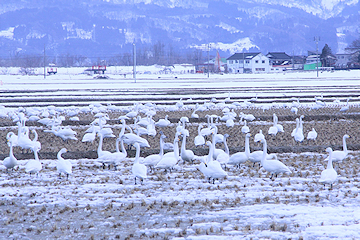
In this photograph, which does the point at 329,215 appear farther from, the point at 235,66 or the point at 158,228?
the point at 235,66

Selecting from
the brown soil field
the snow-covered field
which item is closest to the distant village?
the brown soil field

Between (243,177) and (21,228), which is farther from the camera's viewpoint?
(243,177)

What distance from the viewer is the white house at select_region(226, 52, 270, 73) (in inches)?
4304

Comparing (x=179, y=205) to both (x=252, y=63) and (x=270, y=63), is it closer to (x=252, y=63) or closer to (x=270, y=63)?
(x=252, y=63)

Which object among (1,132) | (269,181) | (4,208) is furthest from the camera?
(1,132)

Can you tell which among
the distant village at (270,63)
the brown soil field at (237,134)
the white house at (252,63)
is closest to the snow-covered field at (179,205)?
the brown soil field at (237,134)

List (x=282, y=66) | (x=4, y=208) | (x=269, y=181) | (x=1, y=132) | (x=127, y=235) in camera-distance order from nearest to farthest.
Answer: (x=127, y=235) < (x=4, y=208) < (x=269, y=181) < (x=1, y=132) < (x=282, y=66)

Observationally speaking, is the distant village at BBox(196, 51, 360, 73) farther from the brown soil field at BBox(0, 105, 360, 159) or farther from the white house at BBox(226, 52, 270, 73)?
the brown soil field at BBox(0, 105, 360, 159)

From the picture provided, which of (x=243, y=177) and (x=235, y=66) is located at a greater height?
(x=235, y=66)

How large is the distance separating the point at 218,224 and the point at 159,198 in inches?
63.9

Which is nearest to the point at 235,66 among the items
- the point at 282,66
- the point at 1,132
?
the point at 282,66

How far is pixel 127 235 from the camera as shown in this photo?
651 cm

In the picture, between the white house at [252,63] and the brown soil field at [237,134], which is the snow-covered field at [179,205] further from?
the white house at [252,63]

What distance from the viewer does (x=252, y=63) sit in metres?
110
